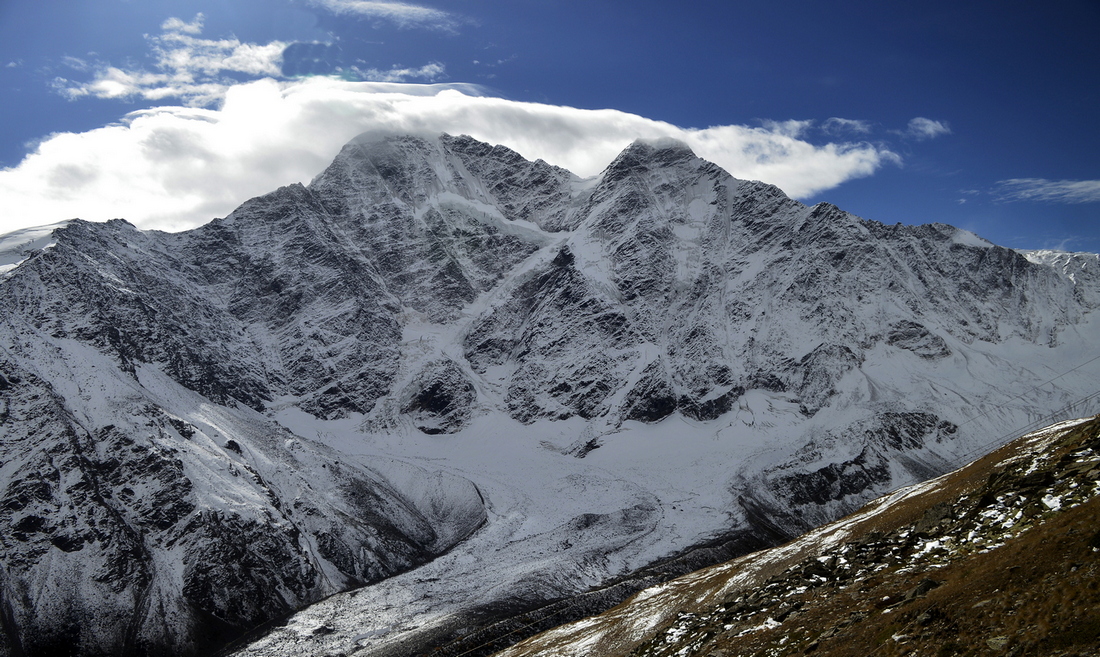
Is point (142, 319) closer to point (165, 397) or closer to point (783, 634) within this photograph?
point (165, 397)

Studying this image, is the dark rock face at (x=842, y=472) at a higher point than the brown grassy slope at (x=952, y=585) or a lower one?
lower

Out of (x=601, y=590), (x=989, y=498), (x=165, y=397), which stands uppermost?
(x=165, y=397)

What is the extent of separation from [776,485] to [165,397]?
16111cm

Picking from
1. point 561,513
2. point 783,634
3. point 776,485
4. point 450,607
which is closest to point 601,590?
point 450,607

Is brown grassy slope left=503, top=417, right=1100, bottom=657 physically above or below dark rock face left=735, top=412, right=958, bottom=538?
above

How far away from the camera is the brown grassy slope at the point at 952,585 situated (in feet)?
69.5

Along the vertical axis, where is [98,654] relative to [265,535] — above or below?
below

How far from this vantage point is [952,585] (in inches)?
1043

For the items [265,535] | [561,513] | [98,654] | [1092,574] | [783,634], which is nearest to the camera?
[1092,574]

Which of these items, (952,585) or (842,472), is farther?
(842,472)

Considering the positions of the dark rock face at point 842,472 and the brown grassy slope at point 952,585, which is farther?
the dark rock face at point 842,472

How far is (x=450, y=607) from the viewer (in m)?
115

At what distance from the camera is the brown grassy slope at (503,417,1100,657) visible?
21172mm

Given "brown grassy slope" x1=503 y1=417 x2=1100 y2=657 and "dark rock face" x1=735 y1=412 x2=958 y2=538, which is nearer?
"brown grassy slope" x1=503 y1=417 x2=1100 y2=657
